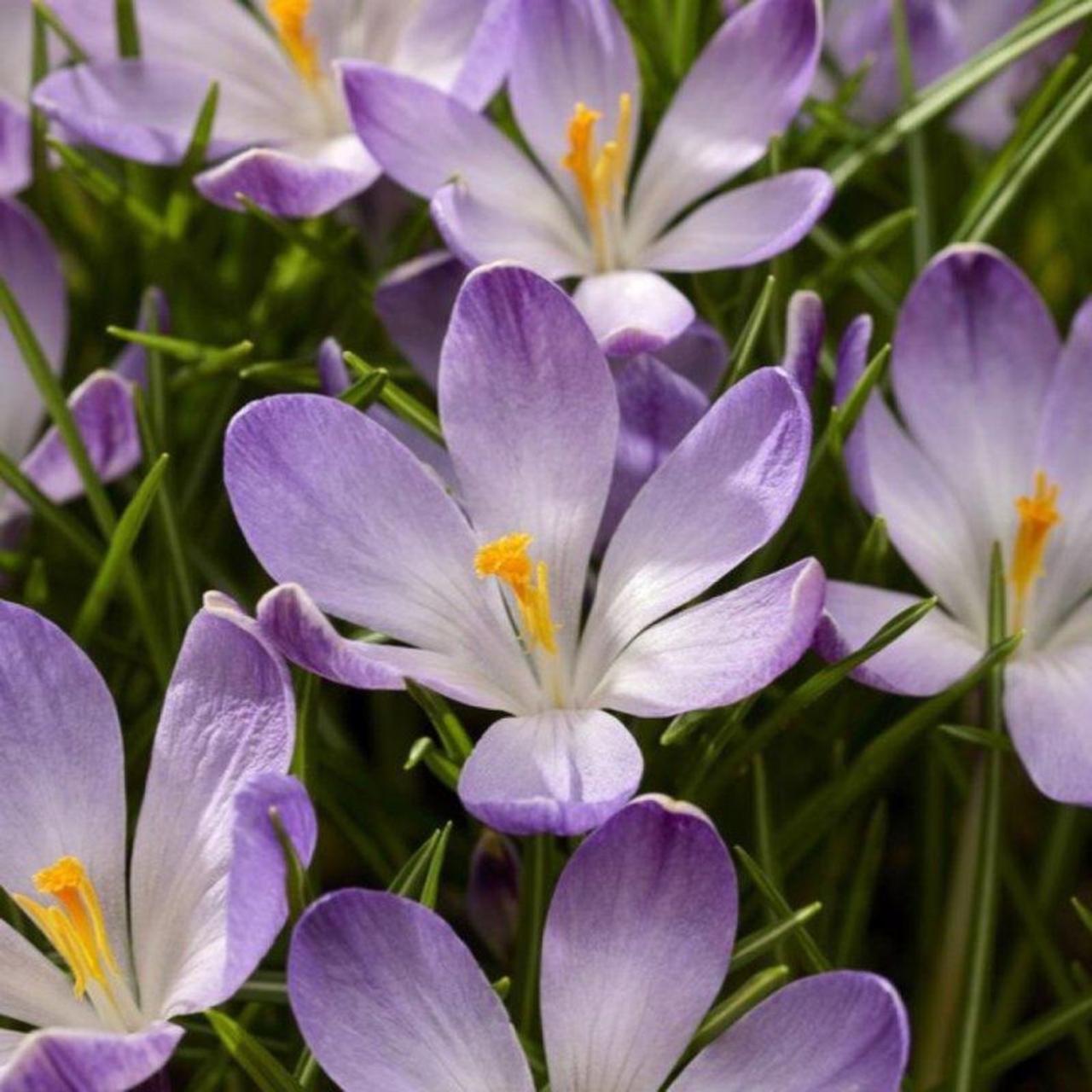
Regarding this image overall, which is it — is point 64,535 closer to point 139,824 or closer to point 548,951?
point 139,824

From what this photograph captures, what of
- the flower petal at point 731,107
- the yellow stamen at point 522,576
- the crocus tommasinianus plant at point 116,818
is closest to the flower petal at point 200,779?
the crocus tommasinianus plant at point 116,818

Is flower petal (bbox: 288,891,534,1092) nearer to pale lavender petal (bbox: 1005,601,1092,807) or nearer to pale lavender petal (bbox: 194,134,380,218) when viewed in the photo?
pale lavender petal (bbox: 1005,601,1092,807)

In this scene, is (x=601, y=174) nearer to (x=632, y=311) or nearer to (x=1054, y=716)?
(x=632, y=311)

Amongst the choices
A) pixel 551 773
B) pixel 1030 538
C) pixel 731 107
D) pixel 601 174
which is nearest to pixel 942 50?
pixel 731 107

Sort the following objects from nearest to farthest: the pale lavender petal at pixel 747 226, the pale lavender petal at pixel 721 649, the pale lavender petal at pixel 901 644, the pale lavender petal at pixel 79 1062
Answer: the pale lavender petal at pixel 79 1062
the pale lavender petal at pixel 721 649
the pale lavender petal at pixel 901 644
the pale lavender petal at pixel 747 226

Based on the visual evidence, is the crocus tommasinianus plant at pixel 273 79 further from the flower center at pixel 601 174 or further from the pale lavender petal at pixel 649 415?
the pale lavender petal at pixel 649 415
